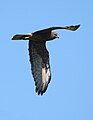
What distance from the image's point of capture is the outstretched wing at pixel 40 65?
18.1m

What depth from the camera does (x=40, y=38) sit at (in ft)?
56.3

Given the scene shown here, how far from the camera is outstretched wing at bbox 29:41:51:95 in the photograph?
1808 cm

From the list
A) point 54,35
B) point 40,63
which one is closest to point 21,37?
point 54,35

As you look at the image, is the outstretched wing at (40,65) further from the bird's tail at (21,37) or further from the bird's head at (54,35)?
the bird's tail at (21,37)

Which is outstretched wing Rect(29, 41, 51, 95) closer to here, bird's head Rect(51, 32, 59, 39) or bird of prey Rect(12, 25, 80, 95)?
bird of prey Rect(12, 25, 80, 95)

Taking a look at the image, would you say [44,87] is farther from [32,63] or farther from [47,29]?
[47,29]

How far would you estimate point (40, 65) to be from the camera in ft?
61.0

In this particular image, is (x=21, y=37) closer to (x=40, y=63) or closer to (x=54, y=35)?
(x=54, y=35)

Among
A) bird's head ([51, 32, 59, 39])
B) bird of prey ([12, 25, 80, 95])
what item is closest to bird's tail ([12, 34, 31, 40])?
bird of prey ([12, 25, 80, 95])

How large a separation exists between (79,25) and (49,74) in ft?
8.48

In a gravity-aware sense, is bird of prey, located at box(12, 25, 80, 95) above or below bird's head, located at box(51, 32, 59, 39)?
below

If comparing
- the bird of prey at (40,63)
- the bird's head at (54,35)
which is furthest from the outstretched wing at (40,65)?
the bird's head at (54,35)

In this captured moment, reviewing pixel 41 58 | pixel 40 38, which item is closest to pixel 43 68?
pixel 41 58

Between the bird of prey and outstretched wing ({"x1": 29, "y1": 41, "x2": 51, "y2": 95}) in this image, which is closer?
the bird of prey
